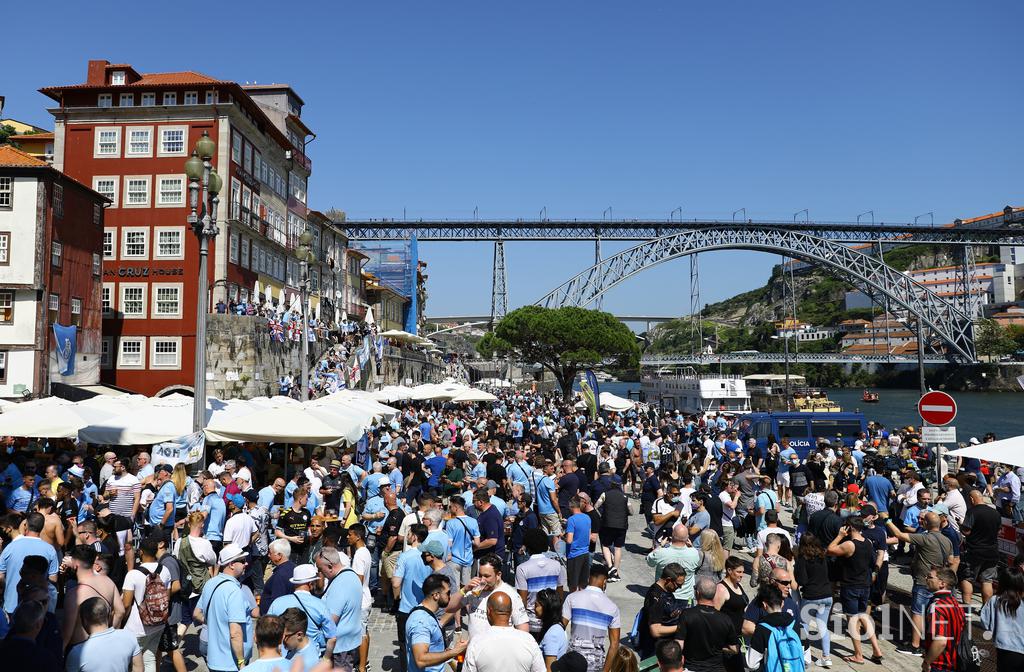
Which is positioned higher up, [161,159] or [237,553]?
[161,159]

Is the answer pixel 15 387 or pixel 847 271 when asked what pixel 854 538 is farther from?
pixel 847 271

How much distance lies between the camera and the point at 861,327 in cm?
16488

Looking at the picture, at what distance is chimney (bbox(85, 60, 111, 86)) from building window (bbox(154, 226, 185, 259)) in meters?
8.99

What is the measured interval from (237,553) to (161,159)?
119ft

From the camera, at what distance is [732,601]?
658cm

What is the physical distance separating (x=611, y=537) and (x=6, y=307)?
92.8 ft

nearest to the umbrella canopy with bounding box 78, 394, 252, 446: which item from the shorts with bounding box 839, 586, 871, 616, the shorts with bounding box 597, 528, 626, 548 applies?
the shorts with bounding box 597, 528, 626, 548

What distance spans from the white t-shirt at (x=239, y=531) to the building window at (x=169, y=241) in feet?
104

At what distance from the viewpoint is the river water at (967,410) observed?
6144 centimetres

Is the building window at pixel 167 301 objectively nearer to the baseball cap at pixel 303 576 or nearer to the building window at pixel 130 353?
the building window at pixel 130 353

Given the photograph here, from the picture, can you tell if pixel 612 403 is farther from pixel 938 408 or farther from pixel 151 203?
pixel 151 203

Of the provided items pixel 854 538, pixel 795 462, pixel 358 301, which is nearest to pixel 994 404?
pixel 358 301

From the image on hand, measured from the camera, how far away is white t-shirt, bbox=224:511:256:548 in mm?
9305

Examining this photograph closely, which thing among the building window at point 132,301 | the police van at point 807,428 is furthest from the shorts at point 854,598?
the building window at point 132,301
